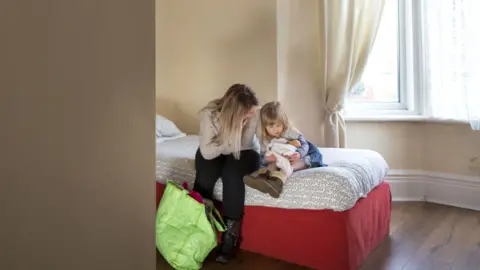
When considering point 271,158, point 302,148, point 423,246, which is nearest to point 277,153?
point 271,158

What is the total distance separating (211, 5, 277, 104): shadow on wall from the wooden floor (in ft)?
4.13

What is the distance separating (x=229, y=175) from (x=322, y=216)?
0.48 m

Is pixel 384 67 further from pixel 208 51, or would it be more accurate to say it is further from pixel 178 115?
pixel 178 115

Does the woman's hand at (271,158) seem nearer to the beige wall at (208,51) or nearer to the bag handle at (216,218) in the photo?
the bag handle at (216,218)

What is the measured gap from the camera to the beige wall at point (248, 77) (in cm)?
309

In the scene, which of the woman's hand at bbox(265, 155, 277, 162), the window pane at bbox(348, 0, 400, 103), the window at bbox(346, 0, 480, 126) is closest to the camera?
the woman's hand at bbox(265, 155, 277, 162)

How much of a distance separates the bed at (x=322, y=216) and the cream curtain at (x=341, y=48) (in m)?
0.94

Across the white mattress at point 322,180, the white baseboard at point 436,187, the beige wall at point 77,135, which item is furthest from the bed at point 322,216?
the beige wall at point 77,135

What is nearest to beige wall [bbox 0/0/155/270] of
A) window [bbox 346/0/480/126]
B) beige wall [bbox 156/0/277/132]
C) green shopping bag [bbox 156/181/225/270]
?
green shopping bag [bbox 156/181/225/270]

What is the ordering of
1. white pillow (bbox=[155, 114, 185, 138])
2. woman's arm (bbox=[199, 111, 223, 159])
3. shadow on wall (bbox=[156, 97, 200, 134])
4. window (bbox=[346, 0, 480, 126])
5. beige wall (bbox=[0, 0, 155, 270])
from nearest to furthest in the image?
beige wall (bbox=[0, 0, 155, 270]) → woman's arm (bbox=[199, 111, 223, 159]) → window (bbox=[346, 0, 480, 126]) → white pillow (bbox=[155, 114, 185, 138]) → shadow on wall (bbox=[156, 97, 200, 134])

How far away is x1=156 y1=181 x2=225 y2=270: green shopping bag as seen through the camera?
1.98 metres

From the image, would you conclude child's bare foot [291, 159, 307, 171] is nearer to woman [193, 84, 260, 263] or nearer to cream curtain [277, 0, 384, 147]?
woman [193, 84, 260, 263]

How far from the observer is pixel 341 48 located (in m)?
3.15

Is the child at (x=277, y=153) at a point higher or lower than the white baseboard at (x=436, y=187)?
higher
